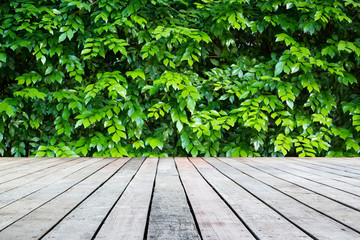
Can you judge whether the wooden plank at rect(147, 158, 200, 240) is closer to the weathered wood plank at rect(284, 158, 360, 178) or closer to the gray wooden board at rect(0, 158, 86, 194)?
the gray wooden board at rect(0, 158, 86, 194)

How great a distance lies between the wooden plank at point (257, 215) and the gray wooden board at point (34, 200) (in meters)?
0.69

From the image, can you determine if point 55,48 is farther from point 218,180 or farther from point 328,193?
point 328,193

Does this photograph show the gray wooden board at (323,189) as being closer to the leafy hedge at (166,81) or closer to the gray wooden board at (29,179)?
the leafy hedge at (166,81)

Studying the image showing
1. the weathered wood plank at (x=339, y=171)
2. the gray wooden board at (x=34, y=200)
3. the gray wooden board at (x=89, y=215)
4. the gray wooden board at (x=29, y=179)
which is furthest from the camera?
the weathered wood plank at (x=339, y=171)

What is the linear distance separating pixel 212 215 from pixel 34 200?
2.27ft

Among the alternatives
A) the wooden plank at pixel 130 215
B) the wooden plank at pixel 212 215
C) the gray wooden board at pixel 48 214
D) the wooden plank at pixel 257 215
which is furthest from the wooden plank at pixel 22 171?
the wooden plank at pixel 257 215

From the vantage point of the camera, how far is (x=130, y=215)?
96 cm

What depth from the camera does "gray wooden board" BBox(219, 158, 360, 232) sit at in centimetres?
97

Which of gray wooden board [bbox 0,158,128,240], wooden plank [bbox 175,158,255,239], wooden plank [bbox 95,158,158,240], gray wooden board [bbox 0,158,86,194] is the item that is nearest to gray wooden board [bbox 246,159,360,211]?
wooden plank [bbox 175,158,255,239]

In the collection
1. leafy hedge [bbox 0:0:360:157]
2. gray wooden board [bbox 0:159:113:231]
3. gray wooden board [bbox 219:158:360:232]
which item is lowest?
gray wooden board [bbox 219:158:360:232]

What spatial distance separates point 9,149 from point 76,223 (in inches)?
108

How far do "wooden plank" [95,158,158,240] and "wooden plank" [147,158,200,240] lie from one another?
27mm

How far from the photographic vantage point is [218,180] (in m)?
1.63

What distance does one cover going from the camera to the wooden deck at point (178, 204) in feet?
2.70
